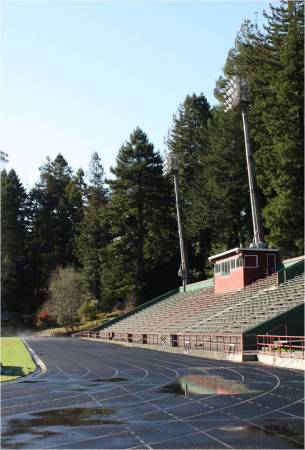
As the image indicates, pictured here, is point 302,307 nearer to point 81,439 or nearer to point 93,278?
point 81,439

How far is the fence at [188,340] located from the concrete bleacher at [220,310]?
24.3 inches

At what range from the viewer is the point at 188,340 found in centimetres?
3797

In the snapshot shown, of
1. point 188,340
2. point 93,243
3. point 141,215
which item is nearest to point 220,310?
point 188,340

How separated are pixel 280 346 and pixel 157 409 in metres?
13.6

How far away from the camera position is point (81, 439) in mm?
10992

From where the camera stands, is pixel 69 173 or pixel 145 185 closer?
pixel 145 185

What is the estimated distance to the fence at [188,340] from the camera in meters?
31.5

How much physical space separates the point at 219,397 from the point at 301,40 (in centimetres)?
4331

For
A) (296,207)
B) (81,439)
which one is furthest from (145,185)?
(81,439)

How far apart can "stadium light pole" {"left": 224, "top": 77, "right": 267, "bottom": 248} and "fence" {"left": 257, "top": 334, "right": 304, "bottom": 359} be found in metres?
14.3

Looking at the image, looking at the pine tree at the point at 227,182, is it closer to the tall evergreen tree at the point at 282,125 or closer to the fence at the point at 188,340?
the tall evergreen tree at the point at 282,125

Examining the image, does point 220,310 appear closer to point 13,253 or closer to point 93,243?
point 93,243

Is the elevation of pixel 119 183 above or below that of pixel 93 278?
above

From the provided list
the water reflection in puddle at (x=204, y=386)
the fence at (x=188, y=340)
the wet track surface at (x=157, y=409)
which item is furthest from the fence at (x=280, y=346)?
the water reflection in puddle at (x=204, y=386)
